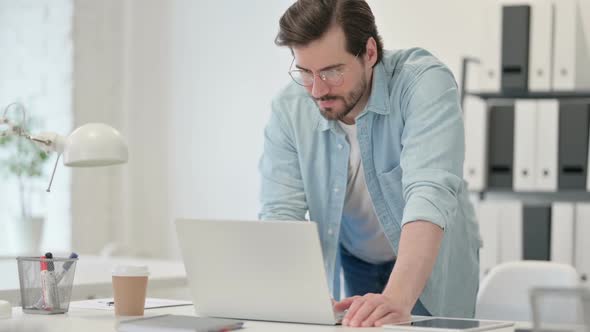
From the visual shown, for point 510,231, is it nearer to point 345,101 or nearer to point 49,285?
point 345,101

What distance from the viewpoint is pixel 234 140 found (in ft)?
14.4

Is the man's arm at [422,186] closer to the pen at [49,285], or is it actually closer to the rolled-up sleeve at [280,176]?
the rolled-up sleeve at [280,176]

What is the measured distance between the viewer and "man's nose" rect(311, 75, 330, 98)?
183cm

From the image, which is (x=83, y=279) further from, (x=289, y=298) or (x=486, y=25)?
(x=486, y=25)

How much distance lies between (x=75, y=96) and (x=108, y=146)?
2963 millimetres

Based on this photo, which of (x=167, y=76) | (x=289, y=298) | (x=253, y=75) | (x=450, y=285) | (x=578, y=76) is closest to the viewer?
(x=289, y=298)

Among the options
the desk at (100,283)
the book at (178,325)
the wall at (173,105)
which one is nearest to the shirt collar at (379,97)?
the book at (178,325)

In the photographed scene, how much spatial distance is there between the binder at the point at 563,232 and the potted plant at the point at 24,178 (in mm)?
2273

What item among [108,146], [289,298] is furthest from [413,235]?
[108,146]

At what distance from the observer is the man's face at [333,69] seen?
5.96ft

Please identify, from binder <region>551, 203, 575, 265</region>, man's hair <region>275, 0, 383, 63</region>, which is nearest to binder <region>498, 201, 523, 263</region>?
binder <region>551, 203, 575, 265</region>

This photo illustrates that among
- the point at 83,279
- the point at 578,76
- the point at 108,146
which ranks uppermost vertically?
the point at 578,76

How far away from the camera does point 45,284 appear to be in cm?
162

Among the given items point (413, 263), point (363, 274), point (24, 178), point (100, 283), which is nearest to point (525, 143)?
point (363, 274)
